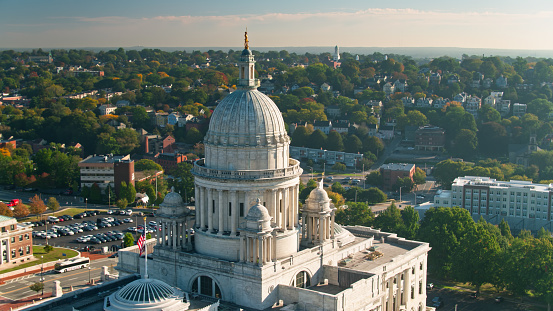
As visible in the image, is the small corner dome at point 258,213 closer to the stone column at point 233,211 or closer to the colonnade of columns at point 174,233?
the stone column at point 233,211

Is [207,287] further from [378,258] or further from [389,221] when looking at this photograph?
[389,221]

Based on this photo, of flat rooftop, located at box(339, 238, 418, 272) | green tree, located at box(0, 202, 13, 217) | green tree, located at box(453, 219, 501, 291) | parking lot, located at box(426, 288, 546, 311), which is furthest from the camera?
green tree, located at box(0, 202, 13, 217)

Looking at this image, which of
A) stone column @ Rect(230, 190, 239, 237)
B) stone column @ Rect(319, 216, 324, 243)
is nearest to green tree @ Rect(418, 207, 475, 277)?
stone column @ Rect(319, 216, 324, 243)

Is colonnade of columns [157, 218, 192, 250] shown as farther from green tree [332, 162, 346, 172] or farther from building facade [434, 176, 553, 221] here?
green tree [332, 162, 346, 172]

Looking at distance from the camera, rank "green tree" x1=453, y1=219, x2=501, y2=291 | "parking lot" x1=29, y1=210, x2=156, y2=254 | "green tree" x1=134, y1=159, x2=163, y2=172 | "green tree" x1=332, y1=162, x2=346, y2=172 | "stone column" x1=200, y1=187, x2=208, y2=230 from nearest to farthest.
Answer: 1. "stone column" x1=200, y1=187, x2=208, y2=230
2. "green tree" x1=453, y1=219, x2=501, y2=291
3. "parking lot" x1=29, y1=210, x2=156, y2=254
4. "green tree" x1=134, y1=159, x2=163, y2=172
5. "green tree" x1=332, y1=162, x2=346, y2=172

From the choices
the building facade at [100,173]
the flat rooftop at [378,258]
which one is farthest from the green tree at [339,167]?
the flat rooftop at [378,258]

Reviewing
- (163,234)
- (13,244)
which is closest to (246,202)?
(163,234)

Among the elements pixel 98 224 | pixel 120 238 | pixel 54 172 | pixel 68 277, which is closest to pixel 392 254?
pixel 68 277
